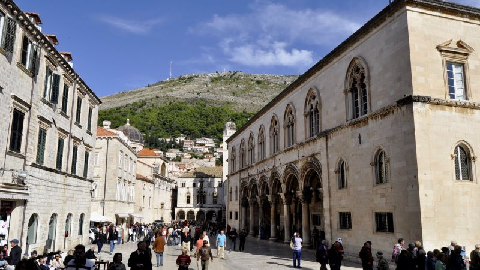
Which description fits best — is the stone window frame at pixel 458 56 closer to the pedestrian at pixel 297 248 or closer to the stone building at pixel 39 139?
the pedestrian at pixel 297 248

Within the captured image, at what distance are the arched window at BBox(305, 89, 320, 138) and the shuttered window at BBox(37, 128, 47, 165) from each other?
15.8 m

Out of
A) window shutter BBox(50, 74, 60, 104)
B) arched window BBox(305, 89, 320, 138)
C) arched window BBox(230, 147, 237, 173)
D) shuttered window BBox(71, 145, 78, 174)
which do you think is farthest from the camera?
arched window BBox(230, 147, 237, 173)

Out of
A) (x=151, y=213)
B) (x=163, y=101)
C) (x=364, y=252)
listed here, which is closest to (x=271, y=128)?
(x=364, y=252)

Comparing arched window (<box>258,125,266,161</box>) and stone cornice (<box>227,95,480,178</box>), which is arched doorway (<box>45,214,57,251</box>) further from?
arched window (<box>258,125,266,161</box>)

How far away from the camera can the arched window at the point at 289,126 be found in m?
29.5

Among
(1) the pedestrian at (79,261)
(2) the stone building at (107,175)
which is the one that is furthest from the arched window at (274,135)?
(1) the pedestrian at (79,261)

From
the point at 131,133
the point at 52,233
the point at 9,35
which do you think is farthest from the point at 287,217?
the point at 131,133

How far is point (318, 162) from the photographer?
24.4 meters

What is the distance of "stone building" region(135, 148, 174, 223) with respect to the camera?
168ft

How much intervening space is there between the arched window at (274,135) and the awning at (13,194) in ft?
65.3

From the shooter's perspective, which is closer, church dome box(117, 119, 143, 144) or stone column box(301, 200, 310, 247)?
stone column box(301, 200, 310, 247)

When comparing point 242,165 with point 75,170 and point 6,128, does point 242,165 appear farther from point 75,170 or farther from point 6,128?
point 6,128

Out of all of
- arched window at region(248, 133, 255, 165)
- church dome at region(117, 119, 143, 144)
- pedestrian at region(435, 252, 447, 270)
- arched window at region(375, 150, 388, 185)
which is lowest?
pedestrian at region(435, 252, 447, 270)

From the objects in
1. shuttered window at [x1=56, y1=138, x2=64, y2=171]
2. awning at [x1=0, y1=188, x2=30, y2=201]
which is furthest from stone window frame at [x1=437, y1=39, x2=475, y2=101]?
shuttered window at [x1=56, y1=138, x2=64, y2=171]
